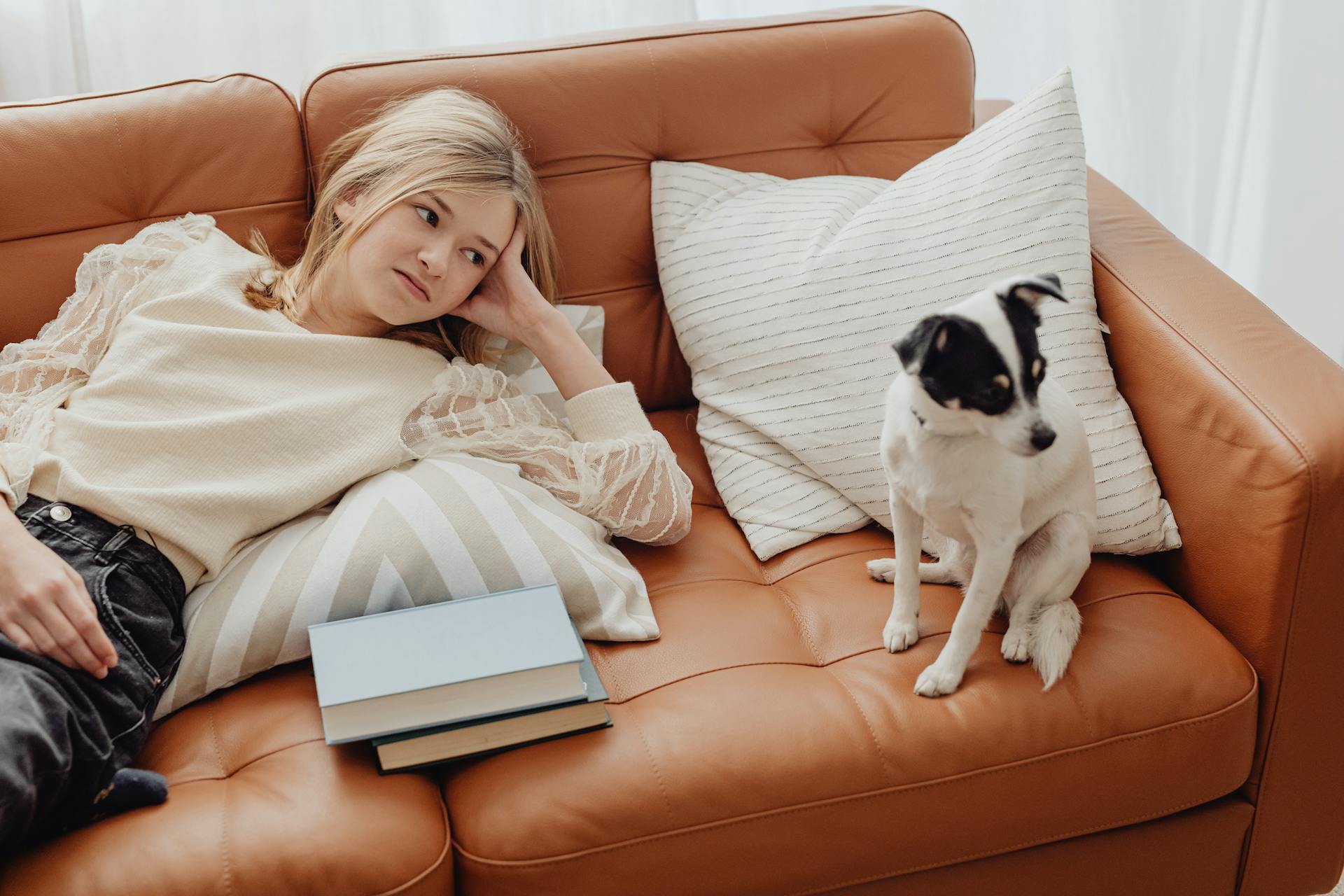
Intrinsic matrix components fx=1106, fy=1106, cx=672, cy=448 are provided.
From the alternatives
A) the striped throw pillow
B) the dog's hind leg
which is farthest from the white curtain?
the dog's hind leg

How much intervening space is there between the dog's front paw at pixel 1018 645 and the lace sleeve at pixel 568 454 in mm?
475

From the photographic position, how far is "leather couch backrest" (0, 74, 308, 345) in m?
1.61

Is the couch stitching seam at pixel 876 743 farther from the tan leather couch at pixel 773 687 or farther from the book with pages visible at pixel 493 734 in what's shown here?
the book with pages visible at pixel 493 734

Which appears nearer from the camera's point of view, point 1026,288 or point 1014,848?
point 1026,288

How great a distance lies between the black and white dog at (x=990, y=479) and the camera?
3.75 feet

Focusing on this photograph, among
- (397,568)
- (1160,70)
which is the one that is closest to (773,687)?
(397,568)

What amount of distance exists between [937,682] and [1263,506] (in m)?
0.45

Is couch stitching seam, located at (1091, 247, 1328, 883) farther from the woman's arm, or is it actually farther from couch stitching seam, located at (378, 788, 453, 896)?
couch stitching seam, located at (378, 788, 453, 896)

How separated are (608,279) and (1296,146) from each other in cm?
189

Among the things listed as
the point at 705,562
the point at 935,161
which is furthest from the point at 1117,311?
the point at 705,562

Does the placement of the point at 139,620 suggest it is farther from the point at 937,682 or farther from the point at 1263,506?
the point at 1263,506

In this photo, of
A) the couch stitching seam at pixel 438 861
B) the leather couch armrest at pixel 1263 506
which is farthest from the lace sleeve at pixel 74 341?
A: the leather couch armrest at pixel 1263 506

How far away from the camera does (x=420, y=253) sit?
1.54m

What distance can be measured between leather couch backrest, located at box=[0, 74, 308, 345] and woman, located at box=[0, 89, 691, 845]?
56mm
